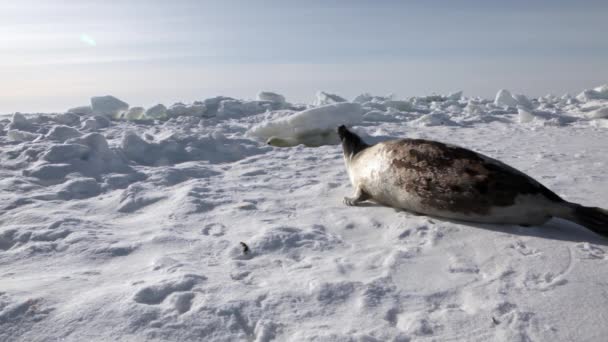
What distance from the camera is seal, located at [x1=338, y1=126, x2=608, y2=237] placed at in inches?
88.1

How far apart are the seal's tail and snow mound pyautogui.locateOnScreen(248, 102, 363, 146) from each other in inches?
153

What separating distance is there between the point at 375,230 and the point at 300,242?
46 centimetres

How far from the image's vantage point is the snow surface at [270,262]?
144 centimetres

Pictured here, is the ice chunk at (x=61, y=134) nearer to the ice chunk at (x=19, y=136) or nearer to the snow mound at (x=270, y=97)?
the ice chunk at (x=19, y=136)

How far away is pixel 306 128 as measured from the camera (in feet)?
19.8

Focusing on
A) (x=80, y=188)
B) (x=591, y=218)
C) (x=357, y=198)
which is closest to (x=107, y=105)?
(x=80, y=188)

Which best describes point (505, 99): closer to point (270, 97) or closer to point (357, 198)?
point (270, 97)

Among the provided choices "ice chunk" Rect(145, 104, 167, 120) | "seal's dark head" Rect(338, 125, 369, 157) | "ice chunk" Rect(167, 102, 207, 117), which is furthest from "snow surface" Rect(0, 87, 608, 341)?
"ice chunk" Rect(167, 102, 207, 117)

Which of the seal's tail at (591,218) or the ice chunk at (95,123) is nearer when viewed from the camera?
the seal's tail at (591,218)

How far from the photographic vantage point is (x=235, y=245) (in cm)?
220

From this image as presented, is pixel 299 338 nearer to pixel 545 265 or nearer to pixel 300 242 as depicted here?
pixel 300 242

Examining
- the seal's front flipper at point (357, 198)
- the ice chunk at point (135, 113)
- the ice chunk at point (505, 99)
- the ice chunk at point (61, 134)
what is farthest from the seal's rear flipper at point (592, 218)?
the ice chunk at point (505, 99)

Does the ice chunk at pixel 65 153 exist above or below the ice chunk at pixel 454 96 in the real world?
below

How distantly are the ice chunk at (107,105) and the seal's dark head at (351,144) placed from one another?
849 cm
